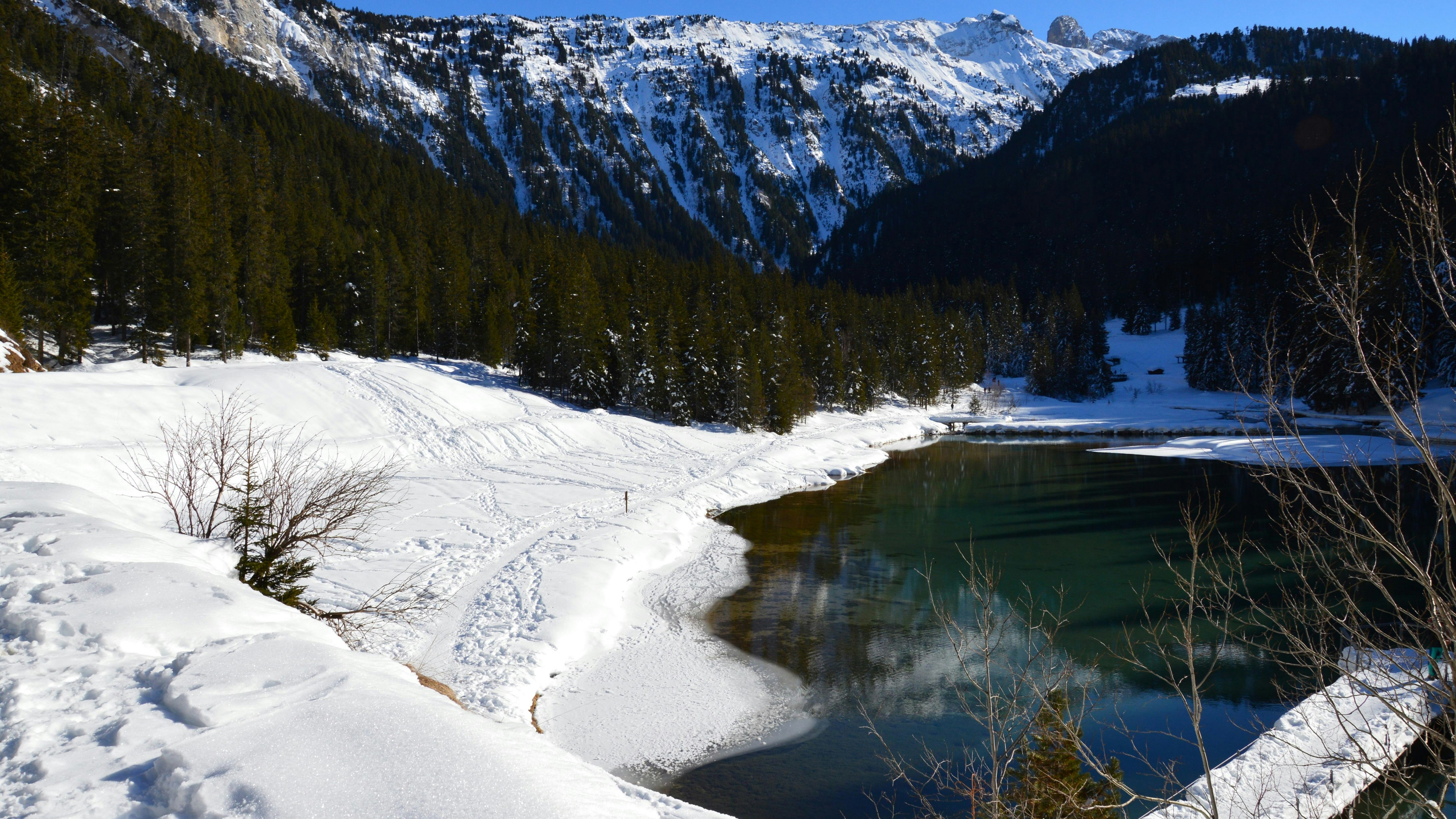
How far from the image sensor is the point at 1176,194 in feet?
467

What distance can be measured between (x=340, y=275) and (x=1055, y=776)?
206 ft

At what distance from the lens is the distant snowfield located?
17.3 ft

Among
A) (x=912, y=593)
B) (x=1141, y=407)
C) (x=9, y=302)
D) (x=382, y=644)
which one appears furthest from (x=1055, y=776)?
(x=1141, y=407)

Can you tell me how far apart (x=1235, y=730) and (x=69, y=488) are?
22.6m

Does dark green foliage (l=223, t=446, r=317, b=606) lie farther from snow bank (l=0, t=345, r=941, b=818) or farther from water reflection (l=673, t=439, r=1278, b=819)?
water reflection (l=673, t=439, r=1278, b=819)

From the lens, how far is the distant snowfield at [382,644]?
526 cm

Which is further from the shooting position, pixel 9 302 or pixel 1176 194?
pixel 1176 194

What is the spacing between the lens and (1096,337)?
90.4 m

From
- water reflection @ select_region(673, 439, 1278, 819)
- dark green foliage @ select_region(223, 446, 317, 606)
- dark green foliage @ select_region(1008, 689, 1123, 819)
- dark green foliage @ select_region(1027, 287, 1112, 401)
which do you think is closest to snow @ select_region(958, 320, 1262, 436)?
dark green foliage @ select_region(1027, 287, 1112, 401)

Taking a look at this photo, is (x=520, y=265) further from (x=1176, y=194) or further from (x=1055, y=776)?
(x=1176, y=194)

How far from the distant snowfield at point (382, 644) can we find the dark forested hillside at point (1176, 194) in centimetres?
7454

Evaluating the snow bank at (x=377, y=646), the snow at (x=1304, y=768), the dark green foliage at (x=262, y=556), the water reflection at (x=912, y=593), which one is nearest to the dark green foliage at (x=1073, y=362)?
the water reflection at (x=912, y=593)

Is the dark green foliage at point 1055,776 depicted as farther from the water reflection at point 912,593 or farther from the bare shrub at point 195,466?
the bare shrub at point 195,466

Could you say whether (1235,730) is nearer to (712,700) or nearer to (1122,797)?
(1122,797)
